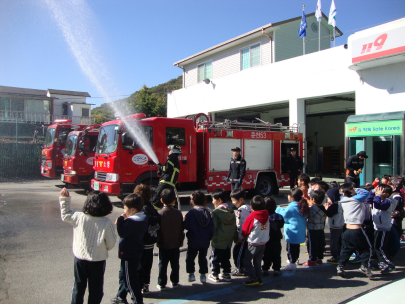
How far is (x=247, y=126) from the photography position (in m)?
11.7

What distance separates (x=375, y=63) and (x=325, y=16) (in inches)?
386

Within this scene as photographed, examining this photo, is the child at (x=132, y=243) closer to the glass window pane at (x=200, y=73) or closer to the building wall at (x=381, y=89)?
the building wall at (x=381, y=89)

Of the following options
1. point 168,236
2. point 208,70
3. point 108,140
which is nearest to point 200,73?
point 208,70

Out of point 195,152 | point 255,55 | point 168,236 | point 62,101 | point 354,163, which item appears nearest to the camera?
point 168,236

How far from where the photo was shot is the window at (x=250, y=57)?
19.0 metres

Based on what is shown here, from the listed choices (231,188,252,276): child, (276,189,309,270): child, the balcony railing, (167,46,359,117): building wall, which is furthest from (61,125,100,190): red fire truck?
the balcony railing

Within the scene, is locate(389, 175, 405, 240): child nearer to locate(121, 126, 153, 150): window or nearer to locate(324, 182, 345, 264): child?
locate(324, 182, 345, 264): child

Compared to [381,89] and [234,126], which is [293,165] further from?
[381,89]

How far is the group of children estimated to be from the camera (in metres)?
3.19

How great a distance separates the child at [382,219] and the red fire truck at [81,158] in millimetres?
10166

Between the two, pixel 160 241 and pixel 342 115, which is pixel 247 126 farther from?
pixel 342 115

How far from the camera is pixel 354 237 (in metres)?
4.69

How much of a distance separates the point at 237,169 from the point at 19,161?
1694cm

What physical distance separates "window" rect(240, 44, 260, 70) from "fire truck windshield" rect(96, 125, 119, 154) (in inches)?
468
